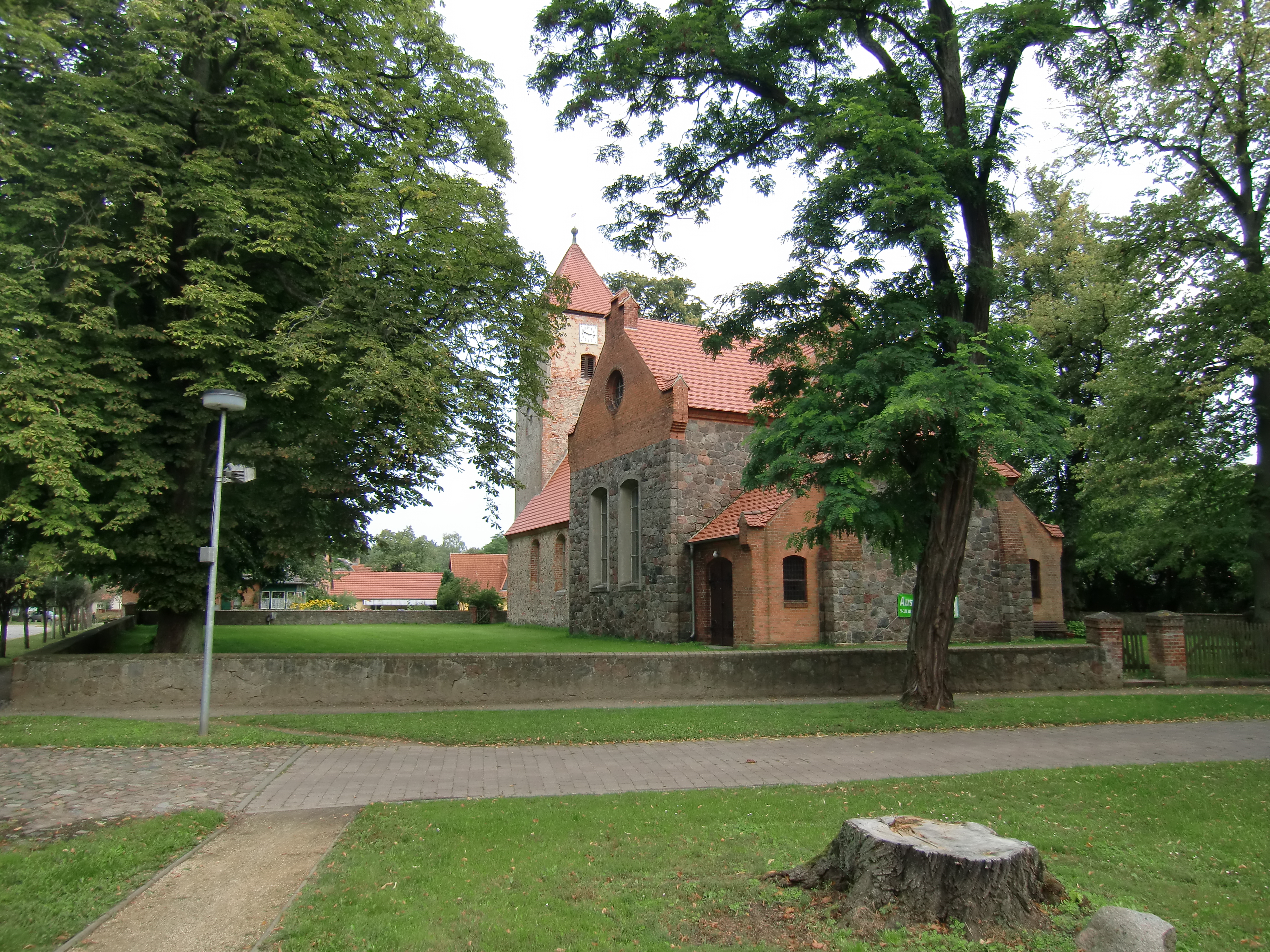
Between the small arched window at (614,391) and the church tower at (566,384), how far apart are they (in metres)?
11.1

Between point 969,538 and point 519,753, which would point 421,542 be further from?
point 519,753

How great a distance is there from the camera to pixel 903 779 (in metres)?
8.28

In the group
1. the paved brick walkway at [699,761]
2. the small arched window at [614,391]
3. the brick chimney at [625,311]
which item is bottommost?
the paved brick walkway at [699,761]

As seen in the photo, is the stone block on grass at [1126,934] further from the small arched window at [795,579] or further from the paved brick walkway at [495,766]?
the small arched window at [795,579]

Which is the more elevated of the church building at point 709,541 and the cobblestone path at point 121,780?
the church building at point 709,541

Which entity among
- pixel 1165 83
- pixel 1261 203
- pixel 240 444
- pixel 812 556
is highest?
pixel 1165 83

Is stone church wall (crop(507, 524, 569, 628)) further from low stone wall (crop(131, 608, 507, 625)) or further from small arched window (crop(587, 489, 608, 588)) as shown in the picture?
low stone wall (crop(131, 608, 507, 625))

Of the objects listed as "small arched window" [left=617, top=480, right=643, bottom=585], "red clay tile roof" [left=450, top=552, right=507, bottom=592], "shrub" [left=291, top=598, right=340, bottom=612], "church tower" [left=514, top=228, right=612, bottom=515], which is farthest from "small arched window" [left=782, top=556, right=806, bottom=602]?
"red clay tile roof" [left=450, top=552, right=507, bottom=592]

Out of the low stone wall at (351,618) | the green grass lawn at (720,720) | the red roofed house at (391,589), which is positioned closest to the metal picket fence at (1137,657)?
the green grass lawn at (720,720)

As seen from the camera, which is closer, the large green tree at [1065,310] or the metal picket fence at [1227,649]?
the metal picket fence at [1227,649]

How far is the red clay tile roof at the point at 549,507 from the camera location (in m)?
33.6

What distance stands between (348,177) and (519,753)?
38.0 ft

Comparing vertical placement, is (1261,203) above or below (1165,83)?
below

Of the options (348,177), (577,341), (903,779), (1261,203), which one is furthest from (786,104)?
(577,341)
